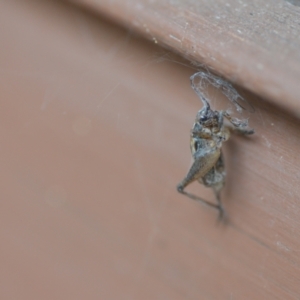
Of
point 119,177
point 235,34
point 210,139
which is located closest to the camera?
point 235,34

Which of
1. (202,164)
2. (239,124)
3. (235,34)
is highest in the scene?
(235,34)

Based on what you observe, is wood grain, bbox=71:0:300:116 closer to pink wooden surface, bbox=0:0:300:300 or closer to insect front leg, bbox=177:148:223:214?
pink wooden surface, bbox=0:0:300:300

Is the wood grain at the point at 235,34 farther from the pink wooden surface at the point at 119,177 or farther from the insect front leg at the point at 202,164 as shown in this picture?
the insect front leg at the point at 202,164

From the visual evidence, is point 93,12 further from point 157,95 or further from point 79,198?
point 79,198

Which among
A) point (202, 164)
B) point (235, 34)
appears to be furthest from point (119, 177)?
point (235, 34)

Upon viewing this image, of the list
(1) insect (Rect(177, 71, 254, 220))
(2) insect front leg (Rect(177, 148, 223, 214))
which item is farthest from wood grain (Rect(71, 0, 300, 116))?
(2) insect front leg (Rect(177, 148, 223, 214))

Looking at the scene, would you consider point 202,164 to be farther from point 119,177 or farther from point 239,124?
point 119,177

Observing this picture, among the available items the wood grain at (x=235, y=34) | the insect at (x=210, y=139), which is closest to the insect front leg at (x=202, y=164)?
the insect at (x=210, y=139)
